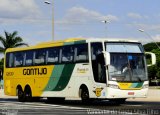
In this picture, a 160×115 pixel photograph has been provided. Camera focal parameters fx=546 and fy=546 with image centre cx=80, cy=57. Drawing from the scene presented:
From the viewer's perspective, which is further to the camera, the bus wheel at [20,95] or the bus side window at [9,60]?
the bus side window at [9,60]

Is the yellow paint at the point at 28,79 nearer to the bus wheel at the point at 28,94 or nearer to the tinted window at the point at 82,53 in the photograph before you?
the bus wheel at the point at 28,94

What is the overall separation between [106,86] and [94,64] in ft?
4.59

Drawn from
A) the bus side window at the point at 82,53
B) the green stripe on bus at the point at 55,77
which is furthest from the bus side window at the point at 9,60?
the bus side window at the point at 82,53

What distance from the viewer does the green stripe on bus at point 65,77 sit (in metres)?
28.2

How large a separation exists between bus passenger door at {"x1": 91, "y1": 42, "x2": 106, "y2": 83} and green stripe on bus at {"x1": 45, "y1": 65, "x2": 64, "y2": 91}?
298cm

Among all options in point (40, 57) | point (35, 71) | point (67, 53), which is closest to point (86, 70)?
point (67, 53)

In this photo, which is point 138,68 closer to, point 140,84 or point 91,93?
point 140,84

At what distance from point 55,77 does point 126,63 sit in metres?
5.32

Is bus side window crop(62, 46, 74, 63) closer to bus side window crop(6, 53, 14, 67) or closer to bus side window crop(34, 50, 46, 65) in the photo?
bus side window crop(34, 50, 46, 65)

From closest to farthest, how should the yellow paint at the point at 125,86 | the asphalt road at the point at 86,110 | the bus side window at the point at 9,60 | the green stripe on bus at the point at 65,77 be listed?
the asphalt road at the point at 86,110
the yellow paint at the point at 125,86
the green stripe on bus at the point at 65,77
the bus side window at the point at 9,60

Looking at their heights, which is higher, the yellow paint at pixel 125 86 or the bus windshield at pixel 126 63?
the bus windshield at pixel 126 63

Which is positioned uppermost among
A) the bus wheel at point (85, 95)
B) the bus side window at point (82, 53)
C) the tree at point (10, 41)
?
the tree at point (10, 41)

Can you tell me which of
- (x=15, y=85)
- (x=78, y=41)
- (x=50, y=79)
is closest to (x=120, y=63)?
(x=78, y=41)

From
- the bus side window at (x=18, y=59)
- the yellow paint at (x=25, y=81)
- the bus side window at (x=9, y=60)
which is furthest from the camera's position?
the bus side window at (x=9, y=60)
